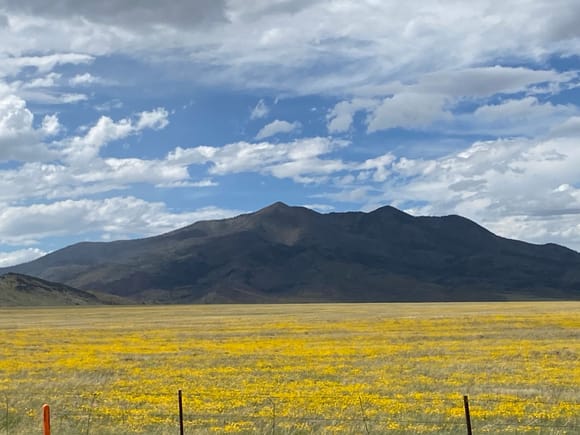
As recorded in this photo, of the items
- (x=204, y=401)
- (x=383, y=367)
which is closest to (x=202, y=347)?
(x=383, y=367)

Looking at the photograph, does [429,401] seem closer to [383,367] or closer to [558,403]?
[558,403]

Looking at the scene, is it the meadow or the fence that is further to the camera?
A: the meadow

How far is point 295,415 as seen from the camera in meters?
19.7

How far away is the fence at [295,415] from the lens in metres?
17.8

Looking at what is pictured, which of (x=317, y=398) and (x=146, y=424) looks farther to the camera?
(x=317, y=398)

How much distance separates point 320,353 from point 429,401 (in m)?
16.6

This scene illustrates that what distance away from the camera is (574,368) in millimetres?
30031

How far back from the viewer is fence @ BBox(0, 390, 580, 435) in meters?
17.8

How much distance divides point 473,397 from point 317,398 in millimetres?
4898

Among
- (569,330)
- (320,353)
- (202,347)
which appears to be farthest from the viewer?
(569,330)

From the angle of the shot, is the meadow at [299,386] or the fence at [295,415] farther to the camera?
the meadow at [299,386]

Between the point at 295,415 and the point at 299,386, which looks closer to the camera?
the point at 295,415

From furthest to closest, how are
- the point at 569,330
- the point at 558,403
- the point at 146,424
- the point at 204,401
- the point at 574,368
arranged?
1. the point at 569,330
2. the point at 574,368
3. the point at 204,401
4. the point at 558,403
5. the point at 146,424

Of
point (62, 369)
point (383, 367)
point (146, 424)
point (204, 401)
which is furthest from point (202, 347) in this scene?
point (146, 424)
